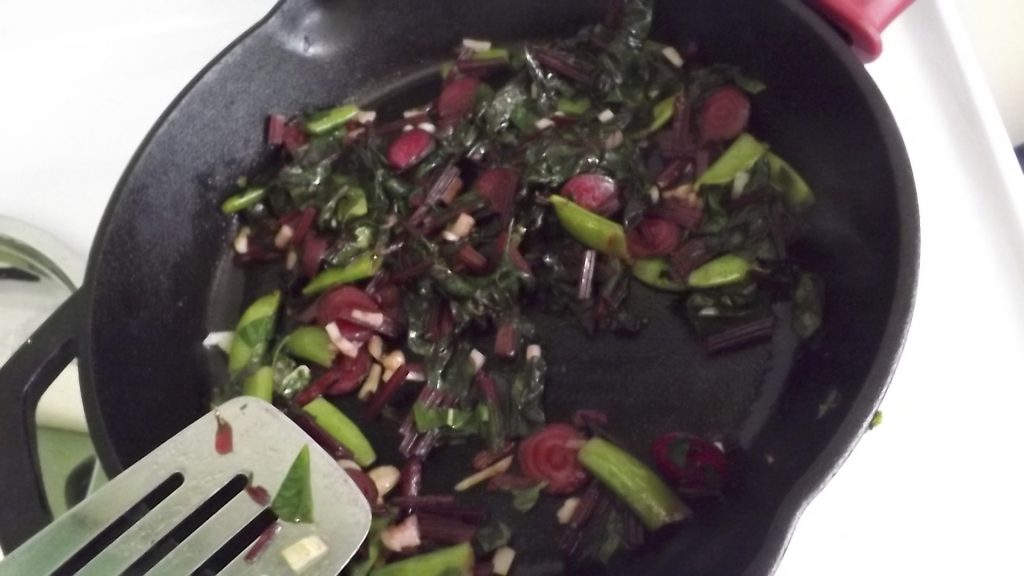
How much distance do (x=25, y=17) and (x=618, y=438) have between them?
1.30 meters

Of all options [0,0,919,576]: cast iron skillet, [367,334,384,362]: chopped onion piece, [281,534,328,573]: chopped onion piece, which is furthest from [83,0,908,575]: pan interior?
[281,534,328,573]: chopped onion piece

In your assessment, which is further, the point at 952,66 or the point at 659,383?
the point at 952,66

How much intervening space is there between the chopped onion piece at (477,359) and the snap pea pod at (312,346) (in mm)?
207

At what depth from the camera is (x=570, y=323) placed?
1.26m

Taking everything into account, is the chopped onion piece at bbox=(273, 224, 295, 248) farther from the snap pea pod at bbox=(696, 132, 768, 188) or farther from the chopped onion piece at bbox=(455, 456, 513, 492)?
the snap pea pod at bbox=(696, 132, 768, 188)

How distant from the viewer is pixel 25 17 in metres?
1.54

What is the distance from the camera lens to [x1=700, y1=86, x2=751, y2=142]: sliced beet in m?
1.32

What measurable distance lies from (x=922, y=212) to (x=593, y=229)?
1.54 feet

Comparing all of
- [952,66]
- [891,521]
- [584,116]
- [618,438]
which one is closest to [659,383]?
[618,438]

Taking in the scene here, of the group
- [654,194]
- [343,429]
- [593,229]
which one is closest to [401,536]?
[343,429]

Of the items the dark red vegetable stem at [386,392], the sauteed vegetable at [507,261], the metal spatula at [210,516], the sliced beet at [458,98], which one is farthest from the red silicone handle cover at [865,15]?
the metal spatula at [210,516]

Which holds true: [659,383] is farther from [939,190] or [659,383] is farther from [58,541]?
[58,541]

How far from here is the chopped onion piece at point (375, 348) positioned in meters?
1.27

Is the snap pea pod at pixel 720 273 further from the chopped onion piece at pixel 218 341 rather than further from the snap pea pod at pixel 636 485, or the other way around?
the chopped onion piece at pixel 218 341
